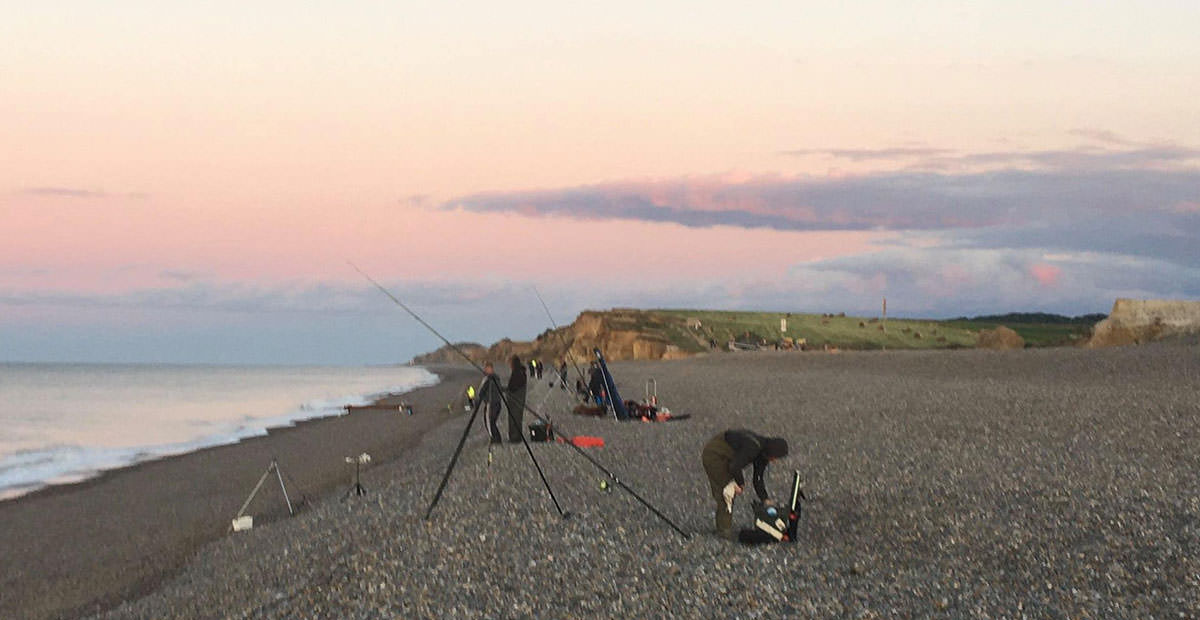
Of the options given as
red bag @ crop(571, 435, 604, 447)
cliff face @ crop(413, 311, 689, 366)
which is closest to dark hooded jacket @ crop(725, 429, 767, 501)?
red bag @ crop(571, 435, 604, 447)

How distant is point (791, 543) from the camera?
1172cm

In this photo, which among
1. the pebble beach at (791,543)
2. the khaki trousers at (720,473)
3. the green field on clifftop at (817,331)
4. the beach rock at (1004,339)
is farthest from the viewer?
the green field on clifftop at (817,331)

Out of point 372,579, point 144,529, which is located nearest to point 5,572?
point 144,529

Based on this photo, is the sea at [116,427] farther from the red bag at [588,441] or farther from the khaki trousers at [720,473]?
the khaki trousers at [720,473]

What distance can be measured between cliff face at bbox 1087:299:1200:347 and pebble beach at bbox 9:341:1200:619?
2537 centimetres

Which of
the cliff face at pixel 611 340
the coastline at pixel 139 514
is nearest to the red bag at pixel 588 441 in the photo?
the coastline at pixel 139 514

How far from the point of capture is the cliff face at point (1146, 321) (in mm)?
44219

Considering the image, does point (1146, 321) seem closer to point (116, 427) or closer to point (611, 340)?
point (116, 427)

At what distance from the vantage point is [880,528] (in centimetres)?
1288

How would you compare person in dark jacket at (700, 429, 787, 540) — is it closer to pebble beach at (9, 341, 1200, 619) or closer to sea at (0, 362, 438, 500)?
pebble beach at (9, 341, 1200, 619)

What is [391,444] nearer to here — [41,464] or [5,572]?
[41,464]

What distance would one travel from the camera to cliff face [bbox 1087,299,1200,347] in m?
44.2

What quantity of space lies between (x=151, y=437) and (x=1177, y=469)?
3265 centimetres

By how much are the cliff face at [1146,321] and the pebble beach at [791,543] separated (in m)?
25.4
